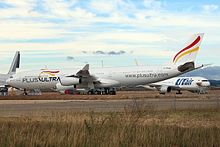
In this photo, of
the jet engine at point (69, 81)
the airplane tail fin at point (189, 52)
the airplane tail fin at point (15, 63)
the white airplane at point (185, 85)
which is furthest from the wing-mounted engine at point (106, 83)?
the airplane tail fin at point (15, 63)

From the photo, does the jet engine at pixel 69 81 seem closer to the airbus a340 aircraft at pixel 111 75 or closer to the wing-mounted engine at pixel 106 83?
the airbus a340 aircraft at pixel 111 75

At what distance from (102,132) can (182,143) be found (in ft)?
6.98

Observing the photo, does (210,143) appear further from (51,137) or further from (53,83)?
(53,83)

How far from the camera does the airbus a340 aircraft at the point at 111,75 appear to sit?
59.8m

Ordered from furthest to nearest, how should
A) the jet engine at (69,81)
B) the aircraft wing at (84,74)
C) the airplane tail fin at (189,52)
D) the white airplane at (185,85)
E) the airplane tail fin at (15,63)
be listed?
the airplane tail fin at (15,63)
the white airplane at (185,85)
the airplane tail fin at (189,52)
the aircraft wing at (84,74)
the jet engine at (69,81)

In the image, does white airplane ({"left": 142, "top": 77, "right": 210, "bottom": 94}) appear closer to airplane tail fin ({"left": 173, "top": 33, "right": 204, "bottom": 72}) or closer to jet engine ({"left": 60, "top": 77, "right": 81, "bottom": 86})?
airplane tail fin ({"left": 173, "top": 33, "right": 204, "bottom": 72})

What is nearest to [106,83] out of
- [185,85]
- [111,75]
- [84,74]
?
[111,75]

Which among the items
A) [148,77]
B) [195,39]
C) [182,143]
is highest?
[195,39]

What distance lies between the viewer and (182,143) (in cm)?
1084

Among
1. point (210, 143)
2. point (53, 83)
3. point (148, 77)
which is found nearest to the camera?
point (210, 143)

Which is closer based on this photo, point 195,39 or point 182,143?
point 182,143

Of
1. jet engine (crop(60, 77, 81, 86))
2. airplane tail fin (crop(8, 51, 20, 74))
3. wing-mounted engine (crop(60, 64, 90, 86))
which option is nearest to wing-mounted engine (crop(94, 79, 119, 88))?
wing-mounted engine (crop(60, 64, 90, 86))

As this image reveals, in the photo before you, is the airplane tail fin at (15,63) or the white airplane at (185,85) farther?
the airplane tail fin at (15,63)

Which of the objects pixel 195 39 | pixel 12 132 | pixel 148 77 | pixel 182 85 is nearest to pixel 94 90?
pixel 148 77
